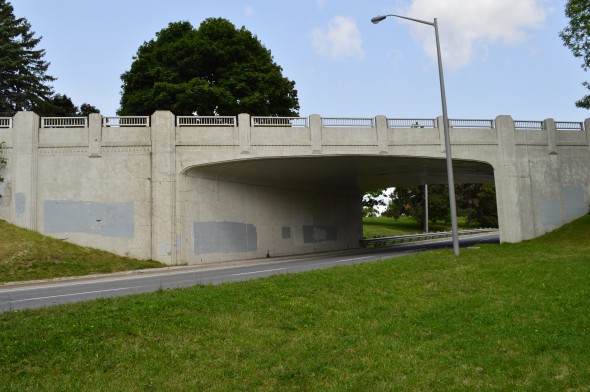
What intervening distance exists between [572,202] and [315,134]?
15408 mm

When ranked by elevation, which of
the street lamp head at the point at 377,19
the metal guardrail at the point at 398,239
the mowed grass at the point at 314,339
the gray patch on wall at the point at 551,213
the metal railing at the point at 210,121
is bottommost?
the mowed grass at the point at 314,339

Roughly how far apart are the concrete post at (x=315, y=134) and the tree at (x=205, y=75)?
44.0 feet

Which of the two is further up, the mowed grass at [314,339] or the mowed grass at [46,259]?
the mowed grass at [46,259]

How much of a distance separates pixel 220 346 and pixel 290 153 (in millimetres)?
19025

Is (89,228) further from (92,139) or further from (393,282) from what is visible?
(393,282)

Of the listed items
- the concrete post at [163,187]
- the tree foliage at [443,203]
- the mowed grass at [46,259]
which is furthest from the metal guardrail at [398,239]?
the mowed grass at [46,259]

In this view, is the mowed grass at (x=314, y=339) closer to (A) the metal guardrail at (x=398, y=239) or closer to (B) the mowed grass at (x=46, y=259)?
(B) the mowed grass at (x=46, y=259)

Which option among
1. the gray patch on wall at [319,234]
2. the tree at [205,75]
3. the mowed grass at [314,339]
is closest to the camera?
the mowed grass at [314,339]

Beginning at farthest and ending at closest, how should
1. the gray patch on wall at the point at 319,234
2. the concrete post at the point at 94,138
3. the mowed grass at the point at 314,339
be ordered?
the gray patch on wall at the point at 319,234, the concrete post at the point at 94,138, the mowed grass at the point at 314,339

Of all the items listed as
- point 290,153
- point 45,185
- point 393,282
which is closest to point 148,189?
point 45,185

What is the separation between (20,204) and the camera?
24.3 meters

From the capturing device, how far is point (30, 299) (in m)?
12.4

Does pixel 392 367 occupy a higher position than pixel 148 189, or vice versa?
pixel 148 189

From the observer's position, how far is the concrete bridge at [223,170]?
24578mm
